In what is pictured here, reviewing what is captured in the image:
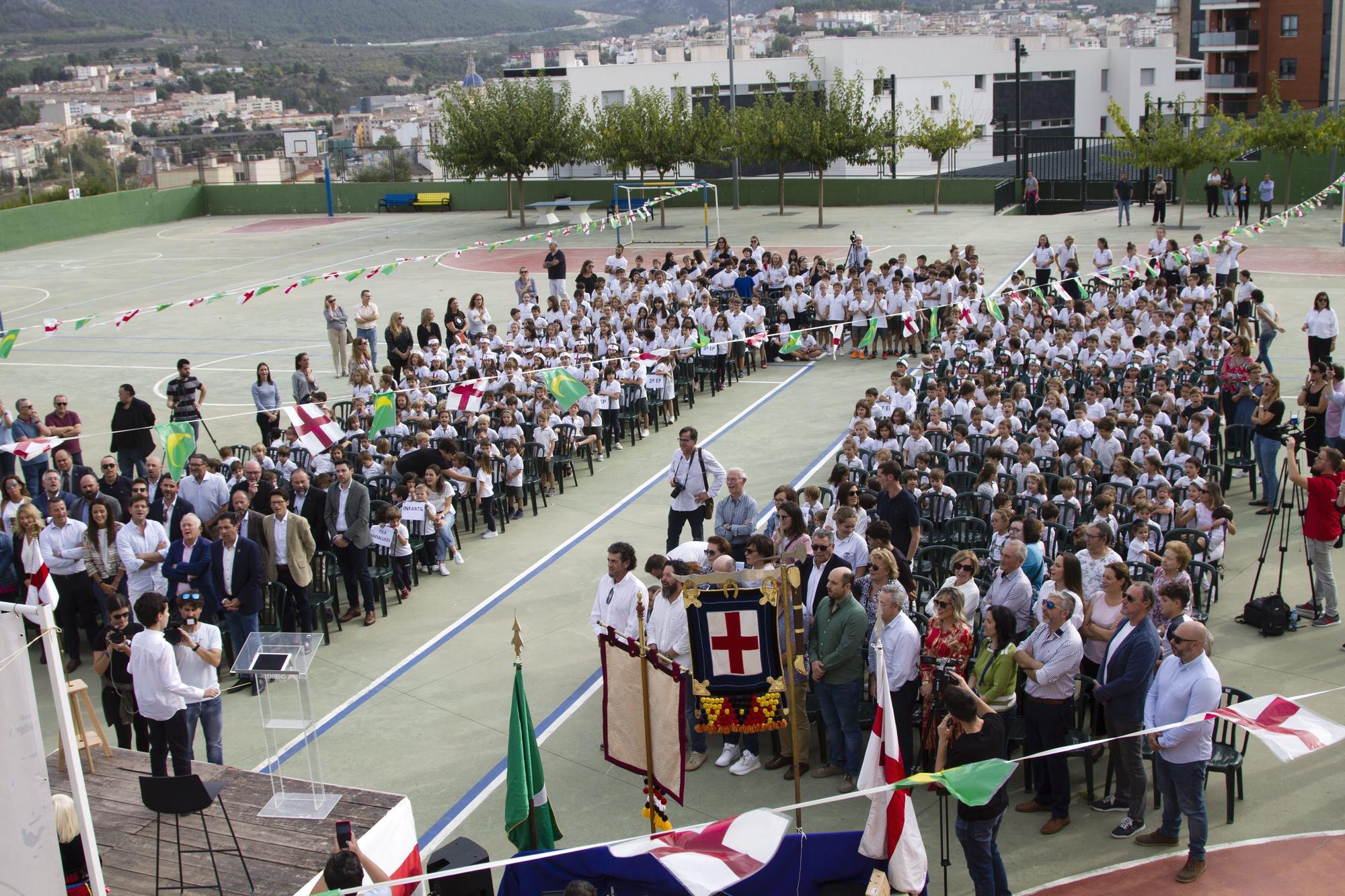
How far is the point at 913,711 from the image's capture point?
31.4 feet

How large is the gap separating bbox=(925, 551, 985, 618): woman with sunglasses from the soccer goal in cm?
3226

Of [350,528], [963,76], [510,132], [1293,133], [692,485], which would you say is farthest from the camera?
[963,76]

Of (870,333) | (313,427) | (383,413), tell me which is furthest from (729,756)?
(870,333)

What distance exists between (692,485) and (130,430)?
877 centimetres

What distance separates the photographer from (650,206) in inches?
1869

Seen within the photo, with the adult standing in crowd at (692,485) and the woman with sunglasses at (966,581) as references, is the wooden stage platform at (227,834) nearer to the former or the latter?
the woman with sunglasses at (966,581)

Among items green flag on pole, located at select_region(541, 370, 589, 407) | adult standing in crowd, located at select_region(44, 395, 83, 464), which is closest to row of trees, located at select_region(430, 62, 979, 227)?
green flag on pole, located at select_region(541, 370, 589, 407)

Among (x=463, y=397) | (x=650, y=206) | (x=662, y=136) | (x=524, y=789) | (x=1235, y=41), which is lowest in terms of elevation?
(x=524, y=789)

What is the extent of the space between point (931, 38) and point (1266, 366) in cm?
6667

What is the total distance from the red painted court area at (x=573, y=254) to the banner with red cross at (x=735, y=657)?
2579 centimetres

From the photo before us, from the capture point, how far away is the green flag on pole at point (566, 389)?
16.8 metres

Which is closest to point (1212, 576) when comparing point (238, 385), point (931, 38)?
point (238, 385)

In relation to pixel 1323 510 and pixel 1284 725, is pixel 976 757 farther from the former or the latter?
pixel 1323 510

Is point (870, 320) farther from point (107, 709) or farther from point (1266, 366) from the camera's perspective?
A: point (107, 709)
